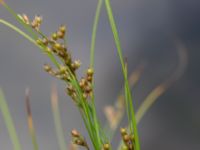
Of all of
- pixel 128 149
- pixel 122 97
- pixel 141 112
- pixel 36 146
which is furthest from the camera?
pixel 141 112

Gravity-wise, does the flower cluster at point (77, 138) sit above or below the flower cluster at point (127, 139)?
above

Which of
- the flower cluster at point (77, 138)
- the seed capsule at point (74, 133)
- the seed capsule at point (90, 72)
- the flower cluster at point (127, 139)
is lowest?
the flower cluster at point (127, 139)

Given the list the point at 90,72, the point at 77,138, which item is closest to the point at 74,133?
the point at 77,138

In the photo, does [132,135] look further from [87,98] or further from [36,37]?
[36,37]

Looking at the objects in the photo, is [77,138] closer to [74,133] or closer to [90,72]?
[74,133]

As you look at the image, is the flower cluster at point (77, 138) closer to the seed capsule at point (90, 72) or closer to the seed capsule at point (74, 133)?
the seed capsule at point (74, 133)

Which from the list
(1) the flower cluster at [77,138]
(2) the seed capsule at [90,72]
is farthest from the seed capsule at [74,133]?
(2) the seed capsule at [90,72]

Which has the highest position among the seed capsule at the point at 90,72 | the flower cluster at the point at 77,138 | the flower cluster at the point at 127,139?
the seed capsule at the point at 90,72

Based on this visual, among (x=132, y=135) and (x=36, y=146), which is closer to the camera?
(x=132, y=135)

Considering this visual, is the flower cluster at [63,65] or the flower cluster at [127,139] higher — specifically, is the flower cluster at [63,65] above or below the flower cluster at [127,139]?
above

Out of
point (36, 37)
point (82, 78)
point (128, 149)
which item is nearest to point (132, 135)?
point (128, 149)

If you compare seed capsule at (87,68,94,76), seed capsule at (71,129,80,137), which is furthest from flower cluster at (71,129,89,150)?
seed capsule at (87,68,94,76)
